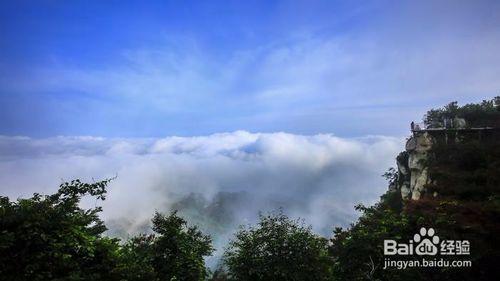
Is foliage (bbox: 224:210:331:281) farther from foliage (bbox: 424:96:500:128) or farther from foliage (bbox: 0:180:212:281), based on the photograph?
foliage (bbox: 424:96:500:128)

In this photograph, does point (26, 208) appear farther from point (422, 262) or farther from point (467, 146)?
point (467, 146)

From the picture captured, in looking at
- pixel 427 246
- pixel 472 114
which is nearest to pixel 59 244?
pixel 427 246

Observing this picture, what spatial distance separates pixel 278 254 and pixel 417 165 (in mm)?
27542

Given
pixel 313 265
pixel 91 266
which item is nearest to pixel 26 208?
pixel 91 266

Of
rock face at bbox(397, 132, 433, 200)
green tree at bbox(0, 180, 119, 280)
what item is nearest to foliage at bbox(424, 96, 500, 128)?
rock face at bbox(397, 132, 433, 200)

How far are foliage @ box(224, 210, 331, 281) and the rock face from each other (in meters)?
22.4

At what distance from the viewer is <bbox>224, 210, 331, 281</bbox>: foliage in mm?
22984

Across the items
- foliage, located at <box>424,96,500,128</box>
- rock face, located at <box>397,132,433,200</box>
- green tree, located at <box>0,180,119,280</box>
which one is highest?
foliage, located at <box>424,96,500,128</box>

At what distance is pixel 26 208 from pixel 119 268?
421cm

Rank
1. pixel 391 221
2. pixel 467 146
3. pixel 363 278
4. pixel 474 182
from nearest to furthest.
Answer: pixel 363 278 → pixel 391 221 → pixel 474 182 → pixel 467 146

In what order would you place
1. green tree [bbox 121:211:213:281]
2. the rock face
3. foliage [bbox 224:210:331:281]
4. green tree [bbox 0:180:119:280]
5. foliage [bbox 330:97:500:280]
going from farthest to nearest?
the rock face → foliage [bbox 224:210:331:281] → green tree [bbox 121:211:213:281] → foliage [bbox 330:97:500:280] → green tree [bbox 0:180:119:280]

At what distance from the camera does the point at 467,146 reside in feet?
125

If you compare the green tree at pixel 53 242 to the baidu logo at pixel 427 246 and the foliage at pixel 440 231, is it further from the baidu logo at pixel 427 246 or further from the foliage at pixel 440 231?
the baidu logo at pixel 427 246

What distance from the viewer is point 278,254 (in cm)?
2361
